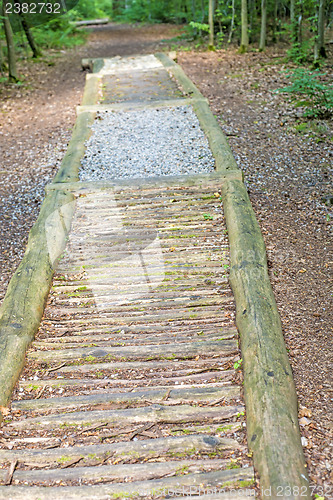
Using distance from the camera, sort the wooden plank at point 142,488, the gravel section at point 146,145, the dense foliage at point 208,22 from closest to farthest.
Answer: the wooden plank at point 142,488 → the gravel section at point 146,145 → the dense foliage at point 208,22

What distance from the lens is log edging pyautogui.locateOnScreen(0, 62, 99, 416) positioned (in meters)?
3.10

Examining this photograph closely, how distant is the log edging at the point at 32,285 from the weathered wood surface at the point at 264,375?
1.62m

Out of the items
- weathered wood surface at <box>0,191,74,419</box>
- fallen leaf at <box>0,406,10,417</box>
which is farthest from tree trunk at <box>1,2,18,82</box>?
fallen leaf at <box>0,406,10,417</box>

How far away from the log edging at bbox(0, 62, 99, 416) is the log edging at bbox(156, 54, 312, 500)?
63.7 inches

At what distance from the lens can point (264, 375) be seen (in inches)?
106

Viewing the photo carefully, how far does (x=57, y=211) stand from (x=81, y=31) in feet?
60.1

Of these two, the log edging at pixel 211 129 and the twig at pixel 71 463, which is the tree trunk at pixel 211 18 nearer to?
the log edging at pixel 211 129

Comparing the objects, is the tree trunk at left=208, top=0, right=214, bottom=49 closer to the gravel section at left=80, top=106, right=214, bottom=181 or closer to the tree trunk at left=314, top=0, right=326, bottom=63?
the tree trunk at left=314, top=0, right=326, bottom=63

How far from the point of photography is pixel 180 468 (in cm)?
242

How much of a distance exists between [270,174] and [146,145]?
1.99 m

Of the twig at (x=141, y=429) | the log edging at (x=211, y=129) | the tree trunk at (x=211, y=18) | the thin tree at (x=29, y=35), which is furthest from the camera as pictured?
the thin tree at (x=29, y=35)

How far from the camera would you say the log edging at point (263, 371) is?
2166 millimetres

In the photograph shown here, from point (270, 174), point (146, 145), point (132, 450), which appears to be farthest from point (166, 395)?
point (146, 145)

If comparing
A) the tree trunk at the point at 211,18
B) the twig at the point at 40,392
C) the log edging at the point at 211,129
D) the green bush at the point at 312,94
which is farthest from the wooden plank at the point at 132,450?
the tree trunk at the point at 211,18
